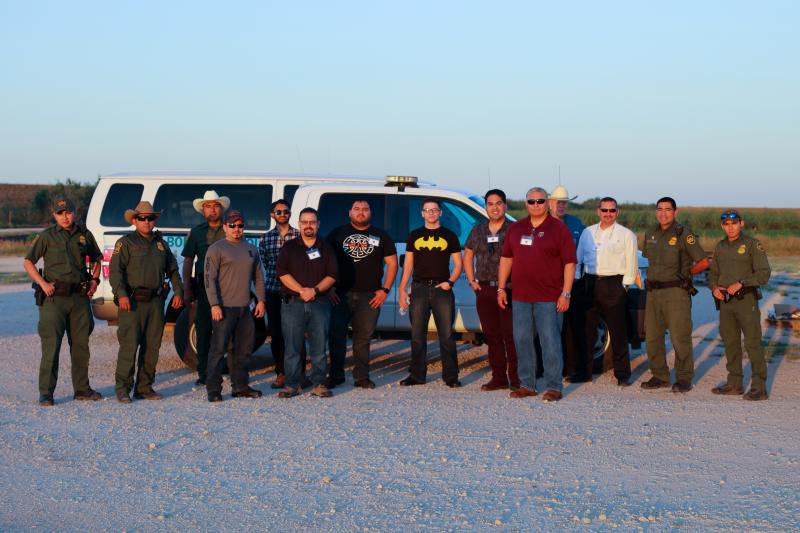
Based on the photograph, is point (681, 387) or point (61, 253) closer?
point (61, 253)

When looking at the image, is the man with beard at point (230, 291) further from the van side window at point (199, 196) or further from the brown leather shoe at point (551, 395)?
the brown leather shoe at point (551, 395)

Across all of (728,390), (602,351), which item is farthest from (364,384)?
(728,390)

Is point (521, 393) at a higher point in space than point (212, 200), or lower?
lower

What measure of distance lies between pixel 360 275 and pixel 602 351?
9.26 feet

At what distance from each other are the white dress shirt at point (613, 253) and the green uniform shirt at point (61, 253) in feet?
15.3

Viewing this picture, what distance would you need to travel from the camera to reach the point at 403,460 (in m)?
6.39

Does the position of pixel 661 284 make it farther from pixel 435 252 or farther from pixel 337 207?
pixel 337 207

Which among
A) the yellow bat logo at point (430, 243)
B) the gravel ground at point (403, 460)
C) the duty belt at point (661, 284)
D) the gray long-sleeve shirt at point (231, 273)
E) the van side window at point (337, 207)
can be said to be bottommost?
the gravel ground at point (403, 460)

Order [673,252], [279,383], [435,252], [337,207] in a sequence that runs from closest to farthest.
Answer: [673,252] → [435,252] → [279,383] → [337,207]

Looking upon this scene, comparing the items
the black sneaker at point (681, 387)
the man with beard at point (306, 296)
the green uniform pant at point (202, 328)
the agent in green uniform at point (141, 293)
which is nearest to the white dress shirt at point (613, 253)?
the black sneaker at point (681, 387)

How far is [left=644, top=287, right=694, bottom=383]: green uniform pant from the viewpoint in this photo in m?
8.93

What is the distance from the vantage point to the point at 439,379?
979cm

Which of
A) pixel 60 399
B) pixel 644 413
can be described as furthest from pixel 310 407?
pixel 644 413

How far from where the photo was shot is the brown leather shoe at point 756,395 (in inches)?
334
